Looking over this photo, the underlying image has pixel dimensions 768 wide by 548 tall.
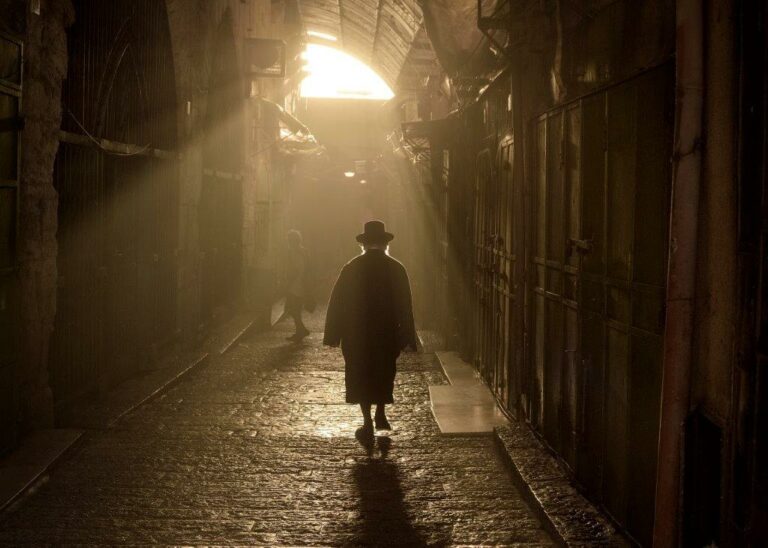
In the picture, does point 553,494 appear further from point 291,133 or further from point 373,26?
point 291,133

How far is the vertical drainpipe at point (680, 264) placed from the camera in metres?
3.61

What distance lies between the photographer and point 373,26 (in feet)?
63.3

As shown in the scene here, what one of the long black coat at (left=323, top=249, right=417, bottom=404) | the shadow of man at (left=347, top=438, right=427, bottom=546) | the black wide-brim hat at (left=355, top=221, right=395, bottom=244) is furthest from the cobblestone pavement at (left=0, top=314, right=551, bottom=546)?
the black wide-brim hat at (left=355, top=221, right=395, bottom=244)

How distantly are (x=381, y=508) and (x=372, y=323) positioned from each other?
2.58m

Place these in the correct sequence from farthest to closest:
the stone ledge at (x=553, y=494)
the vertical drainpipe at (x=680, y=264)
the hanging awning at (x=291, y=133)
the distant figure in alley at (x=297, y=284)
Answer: the hanging awning at (x=291, y=133) < the distant figure in alley at (x=297, y=284) < the stone ledge at (x=553, y=494) < the vertical drainpipe at (x=680, y=264)

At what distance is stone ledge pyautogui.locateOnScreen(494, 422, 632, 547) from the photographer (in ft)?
15.8

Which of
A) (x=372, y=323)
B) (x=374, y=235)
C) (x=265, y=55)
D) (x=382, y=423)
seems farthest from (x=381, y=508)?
(x=265, y=55)

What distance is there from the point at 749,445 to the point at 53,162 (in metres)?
6.24

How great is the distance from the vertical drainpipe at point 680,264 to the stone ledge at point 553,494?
1.06m

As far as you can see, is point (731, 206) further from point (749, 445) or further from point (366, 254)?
point (366, 254)

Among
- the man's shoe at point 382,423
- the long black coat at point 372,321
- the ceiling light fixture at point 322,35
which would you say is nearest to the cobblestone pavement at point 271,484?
the man's shoe at point 382,423

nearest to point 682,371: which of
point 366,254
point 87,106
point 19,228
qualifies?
point 366,254

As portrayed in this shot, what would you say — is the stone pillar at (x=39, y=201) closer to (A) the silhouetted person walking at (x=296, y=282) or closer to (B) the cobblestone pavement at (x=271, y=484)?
(B) the cobblestone pavement at (x=271, y=484)

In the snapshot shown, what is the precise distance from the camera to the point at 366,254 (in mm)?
Answer: 8203
